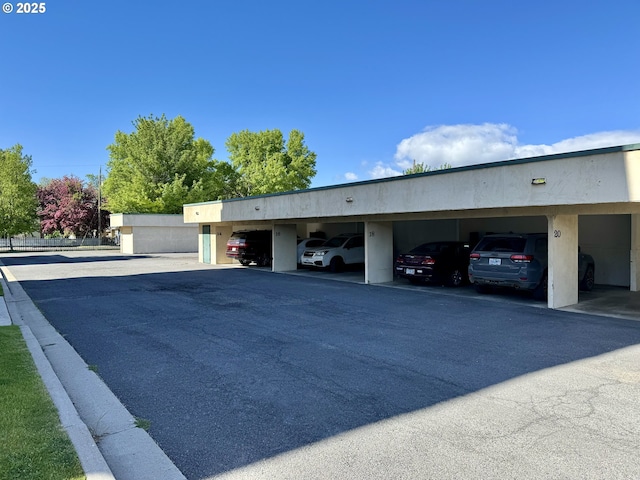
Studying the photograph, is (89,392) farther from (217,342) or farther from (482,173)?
(482,173)

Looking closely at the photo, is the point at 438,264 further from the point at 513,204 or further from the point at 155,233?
the point at 155,233

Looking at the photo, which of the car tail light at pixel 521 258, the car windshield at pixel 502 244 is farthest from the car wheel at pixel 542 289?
the car windshield at pixel 502 244

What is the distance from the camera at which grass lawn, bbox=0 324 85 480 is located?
3.22 metres

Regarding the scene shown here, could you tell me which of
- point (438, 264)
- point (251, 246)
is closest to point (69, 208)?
point (251, 246)

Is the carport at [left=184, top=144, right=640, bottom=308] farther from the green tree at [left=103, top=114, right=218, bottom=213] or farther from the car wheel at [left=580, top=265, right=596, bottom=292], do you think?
the green tree at [left=103, top=114, right=218, bottom=213]

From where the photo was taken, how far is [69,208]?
2180 inches

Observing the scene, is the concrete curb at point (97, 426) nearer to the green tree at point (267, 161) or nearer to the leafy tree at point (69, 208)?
the green tree at point (267, 161)

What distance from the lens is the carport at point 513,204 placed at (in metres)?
9.09

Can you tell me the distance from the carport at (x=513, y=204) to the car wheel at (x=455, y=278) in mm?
1748

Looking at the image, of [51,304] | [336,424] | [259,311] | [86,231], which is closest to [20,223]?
[86,231]

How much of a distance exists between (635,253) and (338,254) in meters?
10.7

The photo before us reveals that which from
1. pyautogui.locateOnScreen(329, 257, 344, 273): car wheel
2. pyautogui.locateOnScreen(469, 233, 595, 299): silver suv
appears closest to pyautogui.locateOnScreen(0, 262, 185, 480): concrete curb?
pyautogui.locateOnScreen(469, 233, 595, 299): silver suv

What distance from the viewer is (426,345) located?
743 cm

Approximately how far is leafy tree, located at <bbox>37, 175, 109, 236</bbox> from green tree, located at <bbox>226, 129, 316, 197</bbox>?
18082 millimetres
